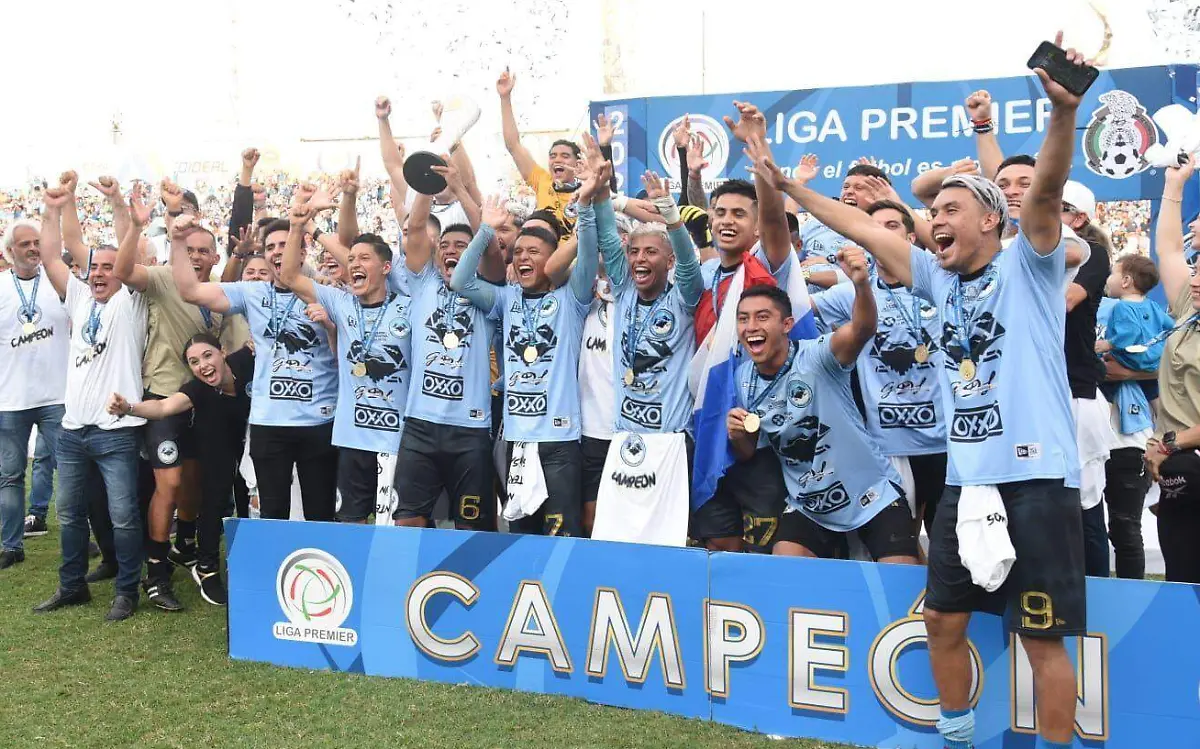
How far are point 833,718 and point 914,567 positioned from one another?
66 centimetres

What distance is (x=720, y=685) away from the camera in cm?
419

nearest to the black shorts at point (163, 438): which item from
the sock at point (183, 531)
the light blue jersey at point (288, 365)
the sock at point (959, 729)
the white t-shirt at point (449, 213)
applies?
the light blue jersey at point (288, 365)

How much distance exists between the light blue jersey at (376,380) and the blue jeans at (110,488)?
1397 millimetres

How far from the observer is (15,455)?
735 centimetres

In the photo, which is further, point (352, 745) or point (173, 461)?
point (173, 461)

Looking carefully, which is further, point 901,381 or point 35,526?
point 35,526

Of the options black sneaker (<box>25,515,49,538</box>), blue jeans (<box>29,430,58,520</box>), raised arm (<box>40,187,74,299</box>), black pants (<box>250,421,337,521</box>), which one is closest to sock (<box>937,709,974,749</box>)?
black pants (<box>250,421,337,521</box>)

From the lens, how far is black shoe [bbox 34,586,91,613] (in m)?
6.29

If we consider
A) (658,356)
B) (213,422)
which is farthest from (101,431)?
(658,356)

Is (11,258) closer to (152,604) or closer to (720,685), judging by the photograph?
(152,604)

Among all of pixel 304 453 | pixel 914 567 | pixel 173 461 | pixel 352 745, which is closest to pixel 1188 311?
pixel 914 567

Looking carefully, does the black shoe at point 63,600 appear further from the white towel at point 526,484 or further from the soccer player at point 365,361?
the white towel at point 526,484

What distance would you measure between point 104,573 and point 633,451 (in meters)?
4.10

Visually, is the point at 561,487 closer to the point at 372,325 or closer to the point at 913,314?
the point at 372,325
